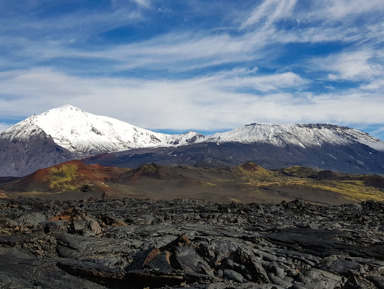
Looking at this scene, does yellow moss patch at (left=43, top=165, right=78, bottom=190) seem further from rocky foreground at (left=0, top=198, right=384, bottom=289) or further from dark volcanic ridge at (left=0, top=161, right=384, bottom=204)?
A: rocky foreground at (left=0, top=198, right=384, bottom=289)

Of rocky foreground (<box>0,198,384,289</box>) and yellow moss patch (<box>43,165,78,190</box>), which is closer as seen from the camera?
rocky foreground (<box>0,198,384,289</box>)

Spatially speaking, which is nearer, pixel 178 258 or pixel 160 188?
pixel 178 258

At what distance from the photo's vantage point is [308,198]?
7738 cm

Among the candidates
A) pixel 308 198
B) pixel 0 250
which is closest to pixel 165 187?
pixel 308 198

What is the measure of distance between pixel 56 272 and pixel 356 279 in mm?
10371

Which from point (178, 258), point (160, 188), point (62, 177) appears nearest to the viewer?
point (178, 258)

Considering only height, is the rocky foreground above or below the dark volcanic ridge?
below

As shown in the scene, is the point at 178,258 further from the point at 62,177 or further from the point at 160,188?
the point at 62,177

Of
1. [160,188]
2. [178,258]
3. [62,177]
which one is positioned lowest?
[178,258]

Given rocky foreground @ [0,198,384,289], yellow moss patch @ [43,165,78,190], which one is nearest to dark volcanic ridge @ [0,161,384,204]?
yellow moss patch @ [43,165,78,190]

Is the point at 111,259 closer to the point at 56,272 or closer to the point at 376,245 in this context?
the point at 56,272

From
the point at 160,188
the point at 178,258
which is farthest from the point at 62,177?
the point at 178,258

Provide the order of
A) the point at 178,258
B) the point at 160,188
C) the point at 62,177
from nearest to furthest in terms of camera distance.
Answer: the point at 178,258
the point at 160,188
the point at 62,177

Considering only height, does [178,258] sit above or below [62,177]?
below
